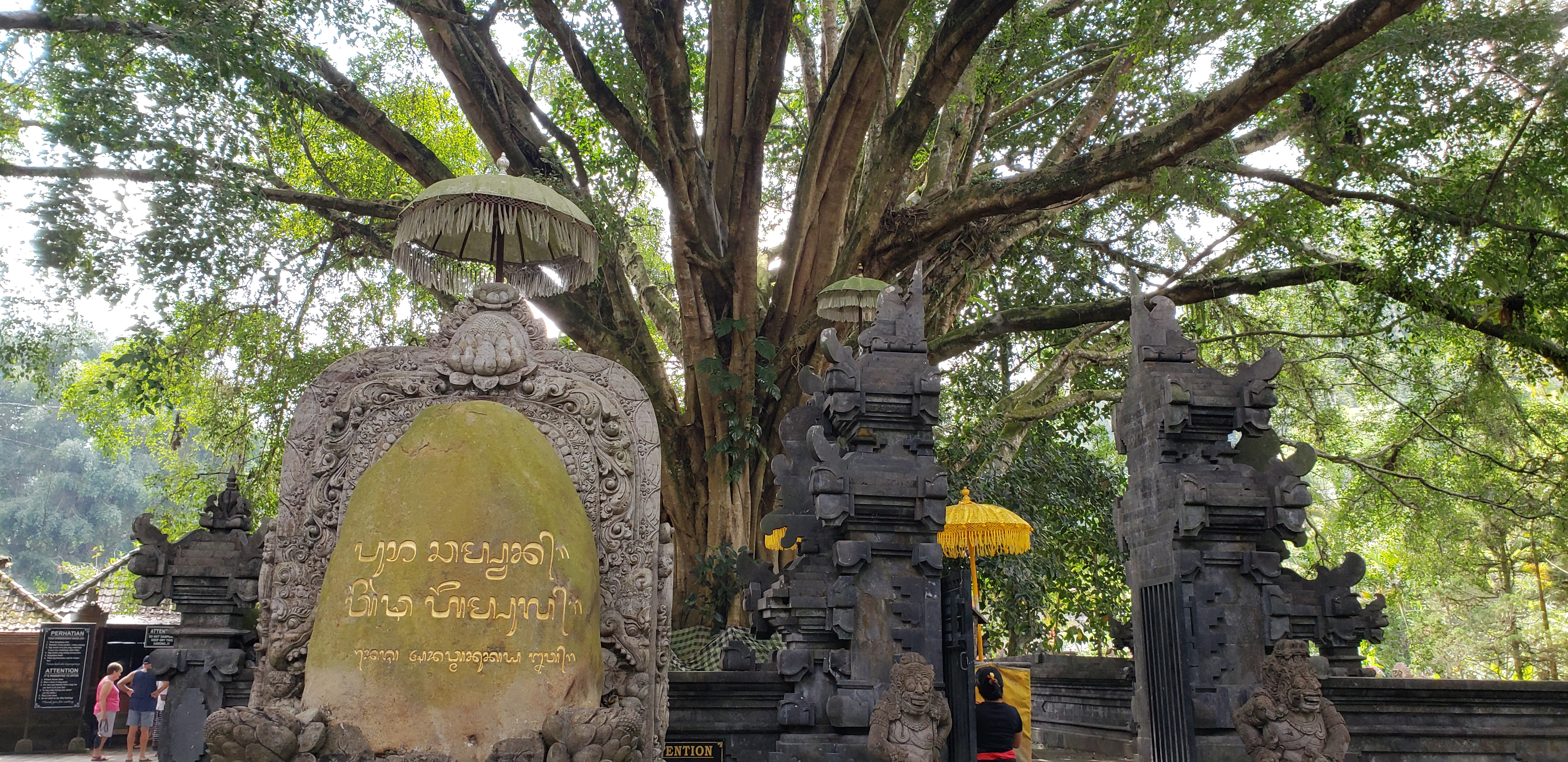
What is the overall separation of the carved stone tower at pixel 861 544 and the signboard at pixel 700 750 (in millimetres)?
350

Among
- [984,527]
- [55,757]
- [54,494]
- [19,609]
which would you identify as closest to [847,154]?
[984,527]

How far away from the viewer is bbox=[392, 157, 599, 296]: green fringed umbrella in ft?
18.5

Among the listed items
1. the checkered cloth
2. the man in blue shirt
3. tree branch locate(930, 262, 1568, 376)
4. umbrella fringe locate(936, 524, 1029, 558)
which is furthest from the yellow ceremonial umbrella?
the man in blue shirt

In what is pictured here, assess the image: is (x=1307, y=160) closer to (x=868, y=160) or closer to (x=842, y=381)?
(x=868, y=160)

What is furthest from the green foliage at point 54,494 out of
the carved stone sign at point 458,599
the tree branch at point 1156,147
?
the carved stone sign at point 458,599

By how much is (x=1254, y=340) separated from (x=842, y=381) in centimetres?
853

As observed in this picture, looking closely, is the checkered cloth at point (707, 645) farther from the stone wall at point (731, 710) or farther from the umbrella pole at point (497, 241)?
the umbrella pole at point (497, 241)

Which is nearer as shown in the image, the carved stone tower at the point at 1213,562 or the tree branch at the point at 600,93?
the carved stone tower at the point at 1213,562

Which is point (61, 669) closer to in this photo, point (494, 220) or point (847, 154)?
point (494, 220)

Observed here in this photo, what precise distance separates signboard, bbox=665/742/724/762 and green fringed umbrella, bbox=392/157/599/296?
286 cm

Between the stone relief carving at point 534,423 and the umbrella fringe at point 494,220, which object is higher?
the umbrella fringe at point 494,220

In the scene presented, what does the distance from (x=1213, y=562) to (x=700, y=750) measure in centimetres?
323

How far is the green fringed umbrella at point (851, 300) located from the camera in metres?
8.51

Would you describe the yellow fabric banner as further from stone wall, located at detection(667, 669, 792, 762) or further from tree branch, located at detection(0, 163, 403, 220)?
tree branch, located at detection(0, 163, 403, 220)
